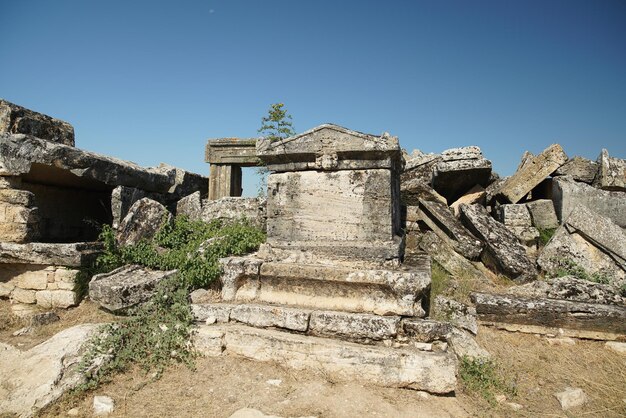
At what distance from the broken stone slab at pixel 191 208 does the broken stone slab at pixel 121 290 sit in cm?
173

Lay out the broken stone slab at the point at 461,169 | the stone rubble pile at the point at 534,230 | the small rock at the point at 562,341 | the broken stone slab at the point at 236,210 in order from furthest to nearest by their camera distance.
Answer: the broken stone slab at the point at 461,169, the broken stone slab at the point at 236,210, the stone rubble pile at the point at 534,230, the small rock at the point at 562,341

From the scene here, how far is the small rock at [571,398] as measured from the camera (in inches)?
125

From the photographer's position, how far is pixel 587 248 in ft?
16.8

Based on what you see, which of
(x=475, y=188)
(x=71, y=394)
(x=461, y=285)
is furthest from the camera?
(x=475, y=188)

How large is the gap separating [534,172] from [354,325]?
4.94m

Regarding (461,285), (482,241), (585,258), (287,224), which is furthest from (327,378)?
(585,258)

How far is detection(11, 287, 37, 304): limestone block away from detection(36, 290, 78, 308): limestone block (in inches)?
3.5

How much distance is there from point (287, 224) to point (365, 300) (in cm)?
127

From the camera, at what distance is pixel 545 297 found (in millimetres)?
4340

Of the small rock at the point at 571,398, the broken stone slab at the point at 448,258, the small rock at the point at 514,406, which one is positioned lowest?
the small rock at the point at 514,406

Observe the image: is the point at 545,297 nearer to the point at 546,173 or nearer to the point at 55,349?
the point at 546,173

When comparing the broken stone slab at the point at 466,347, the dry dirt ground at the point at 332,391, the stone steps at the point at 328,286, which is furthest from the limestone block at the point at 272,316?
the broken stone slab at the point at 466,347

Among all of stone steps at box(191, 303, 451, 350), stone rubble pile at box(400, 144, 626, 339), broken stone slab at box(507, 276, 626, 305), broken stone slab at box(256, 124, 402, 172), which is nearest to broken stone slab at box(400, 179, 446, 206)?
stone rubble pile at box(400, 144, 626, 339)

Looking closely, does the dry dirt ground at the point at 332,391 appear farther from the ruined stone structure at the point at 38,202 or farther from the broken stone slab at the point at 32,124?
the broken stone slab at the point at 32,124
